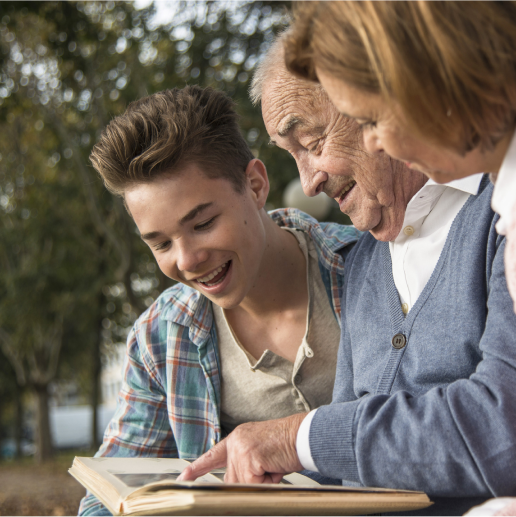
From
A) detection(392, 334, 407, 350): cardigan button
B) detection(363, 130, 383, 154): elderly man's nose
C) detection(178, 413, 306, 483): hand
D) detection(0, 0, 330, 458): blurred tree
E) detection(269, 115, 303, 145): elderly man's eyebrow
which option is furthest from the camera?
detection(0, 0, 330, 458): blurred tree

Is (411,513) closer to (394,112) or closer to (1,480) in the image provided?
(394,112)

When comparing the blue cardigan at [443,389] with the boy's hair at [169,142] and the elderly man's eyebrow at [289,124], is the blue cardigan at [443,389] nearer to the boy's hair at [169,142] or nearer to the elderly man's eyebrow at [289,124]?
the elderly man's eyebrow at [289,124]

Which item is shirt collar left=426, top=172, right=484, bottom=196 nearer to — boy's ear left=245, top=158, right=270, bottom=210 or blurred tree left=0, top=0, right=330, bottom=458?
boy's ear left=245, top=158, right=270, bottom=210

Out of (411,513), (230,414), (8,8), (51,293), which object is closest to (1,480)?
(51,293)

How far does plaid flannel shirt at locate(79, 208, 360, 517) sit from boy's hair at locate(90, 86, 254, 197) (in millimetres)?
559

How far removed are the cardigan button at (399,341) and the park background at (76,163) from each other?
3846 millimetres

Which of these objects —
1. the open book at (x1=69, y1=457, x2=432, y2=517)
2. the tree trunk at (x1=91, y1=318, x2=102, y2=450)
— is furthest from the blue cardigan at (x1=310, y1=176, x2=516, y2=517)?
the tree trunk at (x1=91, y1=318, x2=102, y2=450)

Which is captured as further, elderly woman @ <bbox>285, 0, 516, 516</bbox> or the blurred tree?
the blurred tree

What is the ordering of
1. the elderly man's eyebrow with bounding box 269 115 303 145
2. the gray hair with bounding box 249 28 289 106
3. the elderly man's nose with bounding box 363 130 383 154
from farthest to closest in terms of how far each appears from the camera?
1. the gray hair with bounding box 249 28 289 106
2. the elderly man's eyebrow with bounding box 269 115 303 145
3. the elderly man's nose with bounding box 363 130 383 154

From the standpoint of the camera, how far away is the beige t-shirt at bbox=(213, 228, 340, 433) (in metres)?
2.63

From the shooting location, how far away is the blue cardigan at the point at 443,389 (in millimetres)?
1371

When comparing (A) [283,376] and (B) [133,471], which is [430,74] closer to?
(B) [133,471]

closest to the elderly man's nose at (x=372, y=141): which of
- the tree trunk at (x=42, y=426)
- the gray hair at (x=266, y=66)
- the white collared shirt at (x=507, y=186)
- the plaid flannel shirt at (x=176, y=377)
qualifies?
the white collared shirt at (x=507, y=186)

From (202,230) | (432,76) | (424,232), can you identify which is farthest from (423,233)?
(432,76)
